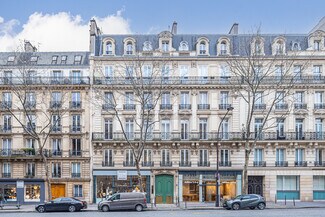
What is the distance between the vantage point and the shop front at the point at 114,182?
3909cm

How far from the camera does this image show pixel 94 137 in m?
39.2

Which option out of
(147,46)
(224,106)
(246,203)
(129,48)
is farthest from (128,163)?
(246,203)

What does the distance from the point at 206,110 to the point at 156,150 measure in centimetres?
602

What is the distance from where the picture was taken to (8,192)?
39094mm

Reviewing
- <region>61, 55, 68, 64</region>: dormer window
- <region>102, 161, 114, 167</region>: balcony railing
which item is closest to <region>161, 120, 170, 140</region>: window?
<region>102, 161, 114, 167</region>: balcony railing

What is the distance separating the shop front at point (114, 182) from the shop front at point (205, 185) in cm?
337

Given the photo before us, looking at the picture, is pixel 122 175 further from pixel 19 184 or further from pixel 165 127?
pixel 19 184

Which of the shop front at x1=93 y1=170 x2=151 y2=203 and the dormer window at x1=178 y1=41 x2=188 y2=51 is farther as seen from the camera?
the dormer window at x1=178 y1=41 x2=188 y2=51

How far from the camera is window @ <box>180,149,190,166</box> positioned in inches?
1544

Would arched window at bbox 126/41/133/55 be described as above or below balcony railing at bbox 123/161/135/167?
above

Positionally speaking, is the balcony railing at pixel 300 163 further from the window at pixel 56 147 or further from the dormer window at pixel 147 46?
the window at pixel 56 147

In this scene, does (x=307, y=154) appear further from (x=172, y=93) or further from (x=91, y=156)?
(x=91, y=156)

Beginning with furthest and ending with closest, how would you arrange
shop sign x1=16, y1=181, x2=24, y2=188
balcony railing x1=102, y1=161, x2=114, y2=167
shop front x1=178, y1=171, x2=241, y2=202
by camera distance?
balcony railing x1=102, y1=161, x2=114, y2=167
shop front x1=178, y1=171, x2=241, y2=202
shop sign x1=16, y1=181, x2=24, y2=188

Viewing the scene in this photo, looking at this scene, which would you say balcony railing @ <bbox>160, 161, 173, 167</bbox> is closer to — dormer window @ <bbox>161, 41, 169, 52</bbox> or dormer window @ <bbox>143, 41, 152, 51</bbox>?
dormer window @ <bbox>161, 41, 169, 52</bbox>
